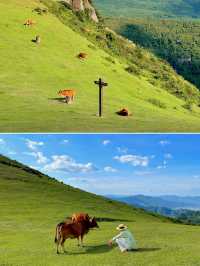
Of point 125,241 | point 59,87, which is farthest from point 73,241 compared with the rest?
point 59,87

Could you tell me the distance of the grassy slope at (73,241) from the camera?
21.7 metres

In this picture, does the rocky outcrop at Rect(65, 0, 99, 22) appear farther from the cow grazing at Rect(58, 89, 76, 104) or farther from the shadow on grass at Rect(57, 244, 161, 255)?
the shadow on grass at Rect(57, 244, 161, 255)

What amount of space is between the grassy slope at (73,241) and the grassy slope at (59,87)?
4.74 meters

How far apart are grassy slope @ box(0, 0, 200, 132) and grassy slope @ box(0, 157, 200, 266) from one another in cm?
474

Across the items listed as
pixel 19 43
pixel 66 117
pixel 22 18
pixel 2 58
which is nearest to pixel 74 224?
pixel 66 117

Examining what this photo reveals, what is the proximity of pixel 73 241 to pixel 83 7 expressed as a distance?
75099 millimetres

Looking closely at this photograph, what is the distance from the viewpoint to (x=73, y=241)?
961 inches

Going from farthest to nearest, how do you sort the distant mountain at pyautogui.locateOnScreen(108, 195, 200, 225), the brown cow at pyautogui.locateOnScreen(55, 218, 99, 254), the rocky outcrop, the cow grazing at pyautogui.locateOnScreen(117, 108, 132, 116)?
the rocky outcrop
the distant mountain at pyautogui.locateOnScreen(108, 195, 200, 225)
the cow grazing at pyautogui.locateOnScreen(117, 108, 132, 116)
the brown cow at pyautogui.locateOnScreen(55, 218, 99, 254)

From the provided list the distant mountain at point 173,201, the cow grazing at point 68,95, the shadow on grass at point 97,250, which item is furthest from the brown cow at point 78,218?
the distant mountain at point 173,201

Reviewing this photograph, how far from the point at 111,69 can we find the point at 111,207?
2389cm

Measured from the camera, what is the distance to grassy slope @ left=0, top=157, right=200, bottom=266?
21.7 meters

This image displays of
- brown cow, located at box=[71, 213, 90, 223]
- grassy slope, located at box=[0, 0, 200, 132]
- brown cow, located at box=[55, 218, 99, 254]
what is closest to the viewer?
brown cow, located at box=[55, 218, 99, 254]

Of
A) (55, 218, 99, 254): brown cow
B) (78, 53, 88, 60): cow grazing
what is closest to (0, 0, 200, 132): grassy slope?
(78, 53, 88, 60): cow grazing

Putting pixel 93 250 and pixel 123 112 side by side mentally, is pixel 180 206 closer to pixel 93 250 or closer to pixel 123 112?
pixel 123 112
